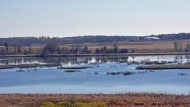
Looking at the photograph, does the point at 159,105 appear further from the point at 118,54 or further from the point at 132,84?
the point at 118,54

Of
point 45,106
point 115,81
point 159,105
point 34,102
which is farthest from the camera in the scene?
point 115,81

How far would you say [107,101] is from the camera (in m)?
31.0

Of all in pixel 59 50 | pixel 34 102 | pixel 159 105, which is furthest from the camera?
pixel 59 50

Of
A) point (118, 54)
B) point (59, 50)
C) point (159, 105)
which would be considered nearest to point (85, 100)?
point (159, 105)

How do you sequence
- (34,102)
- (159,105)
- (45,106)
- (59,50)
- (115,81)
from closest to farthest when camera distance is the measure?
(45,106) < (159,105) < (34,102) < (115,81) < (59,50)

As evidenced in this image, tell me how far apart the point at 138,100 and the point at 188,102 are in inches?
122

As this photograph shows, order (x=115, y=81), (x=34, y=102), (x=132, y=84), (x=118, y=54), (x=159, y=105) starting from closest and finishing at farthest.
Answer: (x=159, y=105)
(x=34, y=102)
(x=132, y=84)
(x=115, y=81)
(x=118, y=54)

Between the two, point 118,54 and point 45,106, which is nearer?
point 45,106

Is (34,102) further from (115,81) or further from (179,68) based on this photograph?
(179,68)

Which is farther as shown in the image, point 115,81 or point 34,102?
point 115,81

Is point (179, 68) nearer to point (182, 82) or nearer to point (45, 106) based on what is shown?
point (182, 82)

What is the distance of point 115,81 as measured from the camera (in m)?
59.7

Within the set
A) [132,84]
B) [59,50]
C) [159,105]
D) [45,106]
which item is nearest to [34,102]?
[45,106]

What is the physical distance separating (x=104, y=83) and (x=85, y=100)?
25229mm
